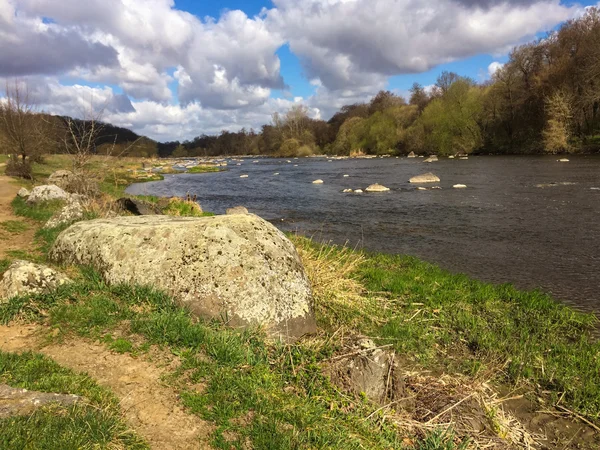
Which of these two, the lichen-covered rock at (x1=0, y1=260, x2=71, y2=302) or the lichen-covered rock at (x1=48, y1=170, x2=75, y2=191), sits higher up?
the lichen-covered rock at (x1=48, y1=170, x2=75, y2=191)

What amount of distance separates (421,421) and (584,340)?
371 centimetres

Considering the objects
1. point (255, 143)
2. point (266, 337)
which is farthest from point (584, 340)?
point (255, 143)

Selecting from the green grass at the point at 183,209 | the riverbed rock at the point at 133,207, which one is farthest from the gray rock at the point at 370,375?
the green grass at the point at 183,209

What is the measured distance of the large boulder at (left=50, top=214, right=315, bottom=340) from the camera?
5543 millimetres

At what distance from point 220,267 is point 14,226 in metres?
8.93

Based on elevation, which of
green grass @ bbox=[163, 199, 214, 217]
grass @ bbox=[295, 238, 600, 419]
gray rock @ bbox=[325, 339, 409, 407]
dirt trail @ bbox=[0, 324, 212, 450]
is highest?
green grass @ bbox=[163, 199, 214, 217]

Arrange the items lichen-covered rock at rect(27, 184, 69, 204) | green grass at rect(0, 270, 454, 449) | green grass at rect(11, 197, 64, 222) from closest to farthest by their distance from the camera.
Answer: green grass at rect(0, 270, 454, 449), green grass at rect(11, 197, 64, 222), lichen-covered rock at rect(27, 184, 69, 204)

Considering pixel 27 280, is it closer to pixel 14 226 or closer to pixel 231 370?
pixel 231 370

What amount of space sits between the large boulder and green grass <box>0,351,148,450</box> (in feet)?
6.18

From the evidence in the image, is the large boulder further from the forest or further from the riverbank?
the forest

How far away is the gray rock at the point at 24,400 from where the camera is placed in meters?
3.16

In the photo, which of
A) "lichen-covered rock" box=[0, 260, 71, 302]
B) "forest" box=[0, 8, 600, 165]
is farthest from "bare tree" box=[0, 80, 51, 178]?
"lichen-covered rock" box=[0, 260, 71, 302]

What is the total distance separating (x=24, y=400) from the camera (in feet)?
10.9

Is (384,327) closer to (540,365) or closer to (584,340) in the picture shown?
(540,365)
